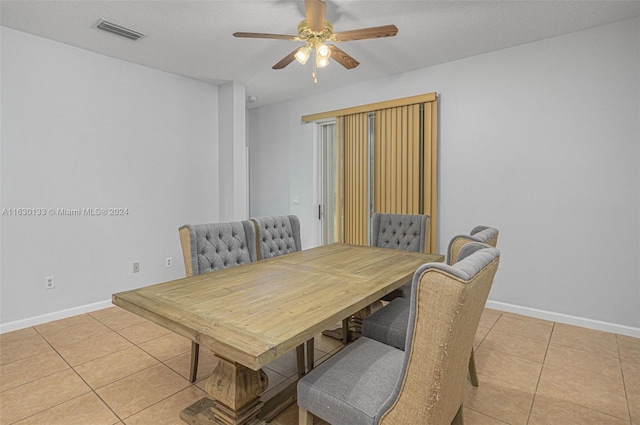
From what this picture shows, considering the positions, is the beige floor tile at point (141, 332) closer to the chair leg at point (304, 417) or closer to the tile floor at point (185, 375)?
the tile floor at point (185, 375)

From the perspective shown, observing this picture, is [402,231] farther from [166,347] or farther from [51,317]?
[51,317]

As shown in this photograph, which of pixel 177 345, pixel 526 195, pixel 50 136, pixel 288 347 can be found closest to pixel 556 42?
pixel 526 195

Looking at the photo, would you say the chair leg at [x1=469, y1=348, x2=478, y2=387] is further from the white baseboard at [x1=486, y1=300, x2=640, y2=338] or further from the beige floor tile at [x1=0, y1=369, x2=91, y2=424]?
the beige floor tile at [x1=0, y1=369, x2=91, y2=424]

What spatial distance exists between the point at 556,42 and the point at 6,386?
5.03 meters

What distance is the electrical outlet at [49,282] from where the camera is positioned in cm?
313

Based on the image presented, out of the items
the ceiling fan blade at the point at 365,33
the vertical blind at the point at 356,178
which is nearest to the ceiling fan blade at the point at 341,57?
the ceiling fan blade at the point at 365,33

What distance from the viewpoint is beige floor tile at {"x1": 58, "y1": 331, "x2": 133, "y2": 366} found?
2444 millimetres

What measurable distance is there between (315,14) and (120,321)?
3.13m

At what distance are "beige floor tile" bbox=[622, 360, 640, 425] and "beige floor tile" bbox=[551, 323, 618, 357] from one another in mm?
168

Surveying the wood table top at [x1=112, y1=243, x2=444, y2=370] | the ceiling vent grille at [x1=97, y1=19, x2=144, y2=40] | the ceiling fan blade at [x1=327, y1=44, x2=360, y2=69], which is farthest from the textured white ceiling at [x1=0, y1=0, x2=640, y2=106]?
the wood table top at [x1=112, y1=243, x2=444, y2=370]

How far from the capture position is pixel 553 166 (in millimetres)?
3104

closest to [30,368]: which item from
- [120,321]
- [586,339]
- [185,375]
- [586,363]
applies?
[120,321]

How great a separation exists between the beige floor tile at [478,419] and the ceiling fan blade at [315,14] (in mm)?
2440

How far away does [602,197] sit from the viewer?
2.90 metres
